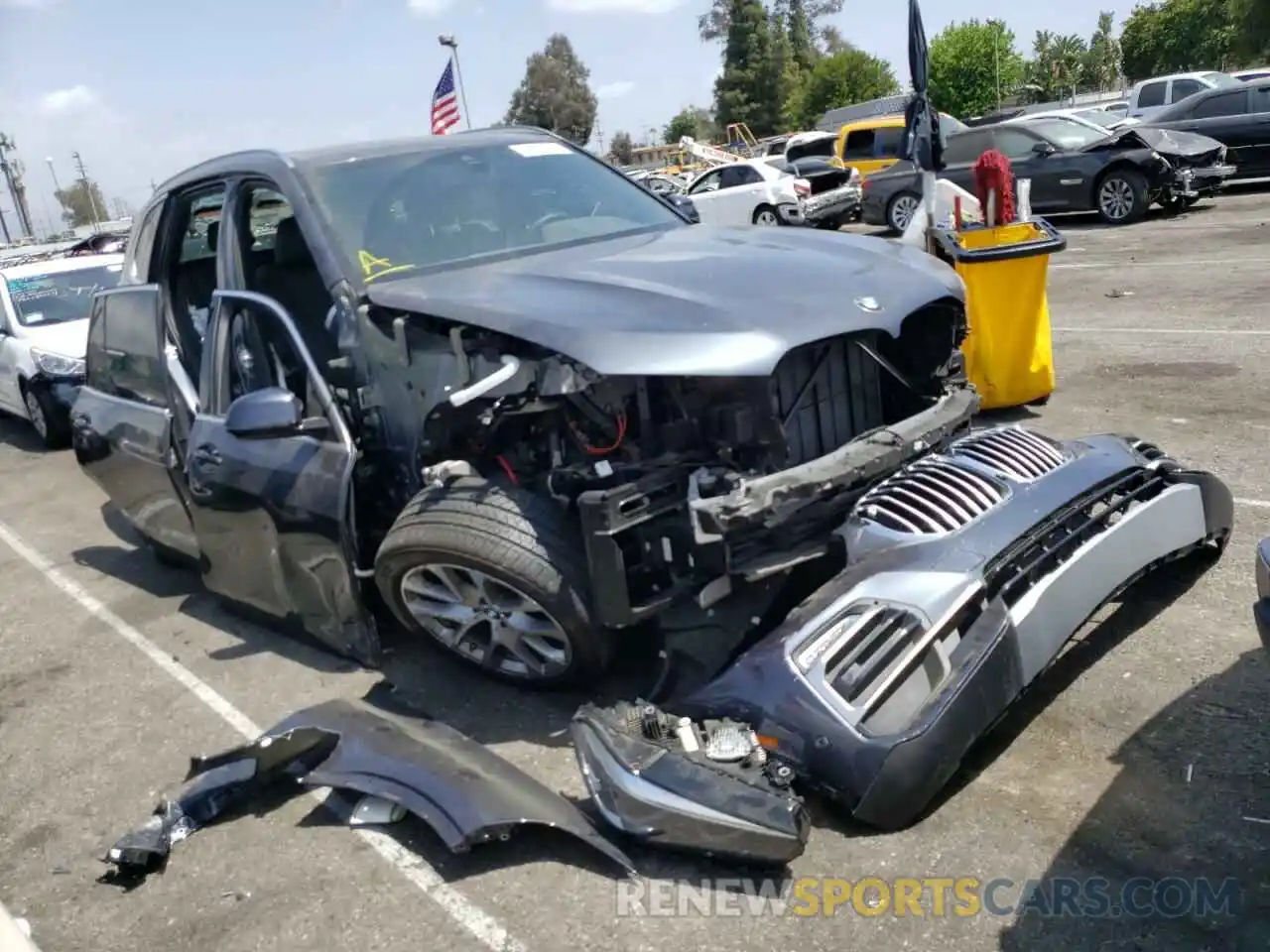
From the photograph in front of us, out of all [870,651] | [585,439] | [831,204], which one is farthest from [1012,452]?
[831,204]

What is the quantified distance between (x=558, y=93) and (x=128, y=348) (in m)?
79.0

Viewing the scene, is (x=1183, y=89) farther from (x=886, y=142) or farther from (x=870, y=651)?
(x=870, y=651)

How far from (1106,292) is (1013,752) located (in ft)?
28.6

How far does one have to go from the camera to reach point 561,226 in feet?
15.5

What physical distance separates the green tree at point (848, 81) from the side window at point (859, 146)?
42.5m

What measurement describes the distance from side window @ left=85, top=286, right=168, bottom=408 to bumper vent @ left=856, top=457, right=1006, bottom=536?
3.46m

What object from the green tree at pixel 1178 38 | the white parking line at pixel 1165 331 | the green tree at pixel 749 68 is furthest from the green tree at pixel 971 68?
the white parking line at pixel 1165 331

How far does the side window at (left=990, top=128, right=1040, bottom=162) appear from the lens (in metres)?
17.0

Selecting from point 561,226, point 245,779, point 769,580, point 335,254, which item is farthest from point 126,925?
point 561,226

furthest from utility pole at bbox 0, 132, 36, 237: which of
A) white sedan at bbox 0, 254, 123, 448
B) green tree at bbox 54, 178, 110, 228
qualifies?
white sedan at bbox 0, 254, 123, 448

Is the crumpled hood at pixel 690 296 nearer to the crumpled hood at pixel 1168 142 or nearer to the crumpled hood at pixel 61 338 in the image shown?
the crumpled hood at pixel 61 338

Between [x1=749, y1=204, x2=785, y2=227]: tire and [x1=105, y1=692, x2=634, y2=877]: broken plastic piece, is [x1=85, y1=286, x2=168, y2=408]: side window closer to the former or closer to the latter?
[x1=105, y1=692, x2=634, y2=877]: broken plastic piece

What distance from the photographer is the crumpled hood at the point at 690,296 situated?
330cm

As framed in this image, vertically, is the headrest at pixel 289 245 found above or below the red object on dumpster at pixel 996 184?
above
